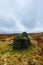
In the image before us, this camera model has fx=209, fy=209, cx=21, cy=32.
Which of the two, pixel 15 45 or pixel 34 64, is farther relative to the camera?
pixel 15 45

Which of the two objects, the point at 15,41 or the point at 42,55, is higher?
the point at 15,41

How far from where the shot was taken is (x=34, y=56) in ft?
249

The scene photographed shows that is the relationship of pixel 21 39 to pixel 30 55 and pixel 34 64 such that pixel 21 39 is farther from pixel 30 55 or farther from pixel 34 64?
pixel 34 64

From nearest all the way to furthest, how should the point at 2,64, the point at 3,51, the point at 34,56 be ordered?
the point at 2,64 < the point at 34,56 < the point at 3,51

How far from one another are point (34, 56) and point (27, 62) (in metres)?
6.56

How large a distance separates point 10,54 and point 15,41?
9.59m

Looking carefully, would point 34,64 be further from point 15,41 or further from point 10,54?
point 15,41

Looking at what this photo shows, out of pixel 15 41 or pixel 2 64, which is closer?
pixel 2 64

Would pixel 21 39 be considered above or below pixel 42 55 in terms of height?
above

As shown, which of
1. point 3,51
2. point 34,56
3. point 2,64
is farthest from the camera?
point 3,51

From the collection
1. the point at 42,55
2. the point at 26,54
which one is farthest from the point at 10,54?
the point at 42,55

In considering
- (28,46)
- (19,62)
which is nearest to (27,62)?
(19,62)

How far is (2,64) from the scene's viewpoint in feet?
224

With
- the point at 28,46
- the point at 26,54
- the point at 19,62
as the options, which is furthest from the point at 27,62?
the point at 28,46
